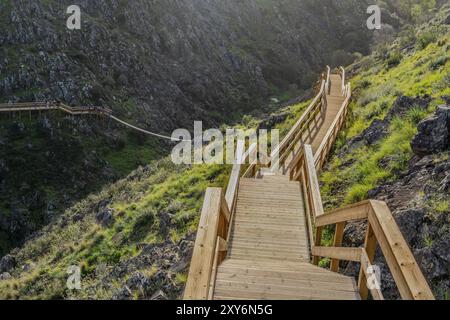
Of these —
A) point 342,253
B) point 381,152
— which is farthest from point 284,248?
point 381,152

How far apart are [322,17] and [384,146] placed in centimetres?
6264

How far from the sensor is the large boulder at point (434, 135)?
26.7ft

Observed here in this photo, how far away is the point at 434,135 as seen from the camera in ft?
27.2

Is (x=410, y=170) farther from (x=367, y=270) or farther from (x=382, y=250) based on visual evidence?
(x=382, y=250)

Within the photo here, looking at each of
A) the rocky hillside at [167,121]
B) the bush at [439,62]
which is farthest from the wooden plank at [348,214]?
the bush at [439,62]

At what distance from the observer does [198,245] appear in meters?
4.62

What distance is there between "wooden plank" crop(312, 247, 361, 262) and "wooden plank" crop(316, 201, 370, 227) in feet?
1.34

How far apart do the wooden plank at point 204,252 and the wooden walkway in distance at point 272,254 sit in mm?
706

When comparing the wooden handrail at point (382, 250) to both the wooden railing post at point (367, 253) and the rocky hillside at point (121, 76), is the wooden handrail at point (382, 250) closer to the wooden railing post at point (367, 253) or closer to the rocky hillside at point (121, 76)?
the wooden railing post at point (367, 253)

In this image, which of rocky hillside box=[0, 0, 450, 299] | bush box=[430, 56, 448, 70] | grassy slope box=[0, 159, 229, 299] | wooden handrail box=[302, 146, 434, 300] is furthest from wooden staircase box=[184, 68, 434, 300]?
bush box=[430, 56, 448, 70]

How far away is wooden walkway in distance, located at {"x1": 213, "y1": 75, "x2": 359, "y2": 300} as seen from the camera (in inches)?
199

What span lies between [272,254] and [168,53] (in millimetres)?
41326

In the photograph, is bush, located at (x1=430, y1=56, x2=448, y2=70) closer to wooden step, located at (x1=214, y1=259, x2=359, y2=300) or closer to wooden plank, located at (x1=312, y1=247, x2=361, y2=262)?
wooden plank, located at (x1=312, y1=247, x2=361, y2=262)
